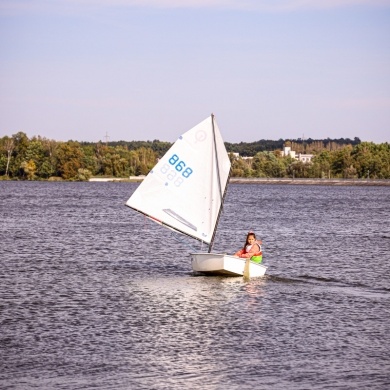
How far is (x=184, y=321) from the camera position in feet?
97.6

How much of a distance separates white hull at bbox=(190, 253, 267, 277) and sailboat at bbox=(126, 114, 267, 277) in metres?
1.98

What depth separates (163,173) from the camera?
4150 cm

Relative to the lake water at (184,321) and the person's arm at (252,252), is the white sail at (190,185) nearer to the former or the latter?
the person's arm at (252,252)

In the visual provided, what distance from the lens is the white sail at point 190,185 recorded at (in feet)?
135

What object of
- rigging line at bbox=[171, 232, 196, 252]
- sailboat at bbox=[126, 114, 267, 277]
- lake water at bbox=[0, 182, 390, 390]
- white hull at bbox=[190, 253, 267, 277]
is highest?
sailboat at bbox=[126, 114, 267, 277]

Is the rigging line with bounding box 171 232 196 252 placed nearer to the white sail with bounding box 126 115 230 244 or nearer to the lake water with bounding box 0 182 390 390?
the lake water with bounding box 0 182 390 390

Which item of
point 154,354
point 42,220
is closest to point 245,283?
point 154,354

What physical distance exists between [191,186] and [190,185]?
0.07m

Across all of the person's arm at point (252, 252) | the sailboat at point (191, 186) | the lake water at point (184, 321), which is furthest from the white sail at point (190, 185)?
the lake water at point (184, 321)

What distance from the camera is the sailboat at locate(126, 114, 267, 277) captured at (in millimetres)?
41156

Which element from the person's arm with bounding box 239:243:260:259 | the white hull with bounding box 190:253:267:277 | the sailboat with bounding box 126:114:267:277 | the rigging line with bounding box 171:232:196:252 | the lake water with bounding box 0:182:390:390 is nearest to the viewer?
the lake water with bounding box 0:182:390:390

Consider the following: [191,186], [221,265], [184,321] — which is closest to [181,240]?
[191,186]

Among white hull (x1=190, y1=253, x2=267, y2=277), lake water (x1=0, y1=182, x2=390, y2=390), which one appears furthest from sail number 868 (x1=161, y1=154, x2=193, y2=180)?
lake water (x1=0, y1=182, x2=390, y2=390)

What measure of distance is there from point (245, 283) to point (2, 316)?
11.4 metres
